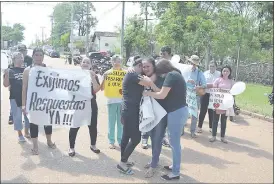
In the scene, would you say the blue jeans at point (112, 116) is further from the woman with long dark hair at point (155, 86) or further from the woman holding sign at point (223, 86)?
the woman holding sign at point (223, 86)

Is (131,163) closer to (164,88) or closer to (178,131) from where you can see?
(178,131)

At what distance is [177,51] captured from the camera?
2039cm

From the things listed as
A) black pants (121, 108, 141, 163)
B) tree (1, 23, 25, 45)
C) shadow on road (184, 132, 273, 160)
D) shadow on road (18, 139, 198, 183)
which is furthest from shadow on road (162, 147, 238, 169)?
tree (1, 23, 25, 45)

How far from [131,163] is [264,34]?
16908mm

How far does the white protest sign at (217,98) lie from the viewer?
6.76m

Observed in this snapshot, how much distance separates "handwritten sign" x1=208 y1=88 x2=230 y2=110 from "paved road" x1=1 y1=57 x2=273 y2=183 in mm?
800

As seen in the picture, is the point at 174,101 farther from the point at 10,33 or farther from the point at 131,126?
the point at 10,33


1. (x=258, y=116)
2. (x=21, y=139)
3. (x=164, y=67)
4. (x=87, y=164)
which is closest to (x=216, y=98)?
(x=164, y=67)


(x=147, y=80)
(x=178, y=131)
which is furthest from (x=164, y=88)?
(x=178, y=131)

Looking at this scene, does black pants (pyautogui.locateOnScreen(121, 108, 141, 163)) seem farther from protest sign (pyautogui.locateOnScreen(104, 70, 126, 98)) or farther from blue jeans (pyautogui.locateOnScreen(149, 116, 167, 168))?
protest sign (pyautogui.locateOnScreen(104, 70, 126, 98))

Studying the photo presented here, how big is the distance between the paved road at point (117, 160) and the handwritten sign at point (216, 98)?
80 cm

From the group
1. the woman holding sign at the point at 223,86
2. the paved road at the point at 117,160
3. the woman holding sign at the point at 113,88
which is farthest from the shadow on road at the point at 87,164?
the woman holding sign at the point at 223,86

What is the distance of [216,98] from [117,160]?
2.72m

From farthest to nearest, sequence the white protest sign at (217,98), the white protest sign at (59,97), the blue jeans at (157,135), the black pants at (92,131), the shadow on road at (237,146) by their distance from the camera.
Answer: the white protest sign at (217,98) < the shadow on road at (237,146) < the black pants at (92,131) < the white protest sign at (59,97) < the blue jeans at (157,135)
